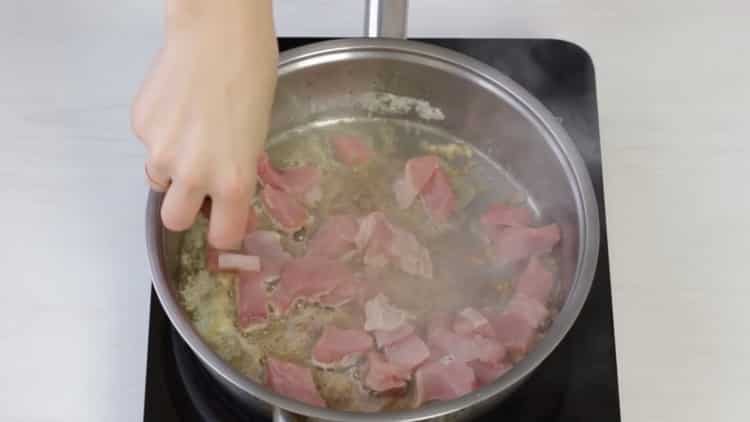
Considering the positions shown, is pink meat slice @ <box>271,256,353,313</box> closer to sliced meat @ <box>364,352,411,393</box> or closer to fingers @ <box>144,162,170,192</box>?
sliced meat @ <box>364,352,411,393</box>

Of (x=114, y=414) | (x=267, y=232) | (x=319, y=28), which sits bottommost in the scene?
(x=114, y=414)

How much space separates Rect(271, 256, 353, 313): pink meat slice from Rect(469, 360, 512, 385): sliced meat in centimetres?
16

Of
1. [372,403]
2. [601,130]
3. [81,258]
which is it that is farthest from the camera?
[601,130]

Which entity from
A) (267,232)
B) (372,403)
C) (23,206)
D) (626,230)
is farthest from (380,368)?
(23,206)

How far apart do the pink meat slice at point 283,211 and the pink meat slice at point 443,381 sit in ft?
0.72

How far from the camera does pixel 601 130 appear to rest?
1.05 m

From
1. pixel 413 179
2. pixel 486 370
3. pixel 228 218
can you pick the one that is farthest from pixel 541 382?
pixel 228 218

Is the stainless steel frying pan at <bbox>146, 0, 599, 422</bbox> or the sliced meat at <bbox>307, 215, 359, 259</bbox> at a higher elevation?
the stainless steel frying pan at <bbox>146, 0, 599, 422</bbox>

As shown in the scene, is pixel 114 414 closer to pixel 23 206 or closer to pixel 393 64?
pixel 23 206

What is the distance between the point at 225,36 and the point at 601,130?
615 mm

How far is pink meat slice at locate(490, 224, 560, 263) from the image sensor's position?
0.95 metres

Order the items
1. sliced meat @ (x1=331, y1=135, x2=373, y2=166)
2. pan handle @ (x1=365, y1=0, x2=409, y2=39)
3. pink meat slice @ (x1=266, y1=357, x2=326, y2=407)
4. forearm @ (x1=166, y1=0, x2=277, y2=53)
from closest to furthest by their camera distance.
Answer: forearm @ (x1=166, y1=0, x2=277, y2=53) → pink meat slice @ (x1=266, y1=357, x2=326, y2=407) → pan handle @ (x1=365, y1=0, x2=409, y2=39) → sliced meat @ (x1=331, y1=135, x2=373, y2=166)

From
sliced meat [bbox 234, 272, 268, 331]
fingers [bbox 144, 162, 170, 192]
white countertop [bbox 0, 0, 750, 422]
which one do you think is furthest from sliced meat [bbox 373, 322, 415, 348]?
fingers [bbox 144, 162, 170, 192]

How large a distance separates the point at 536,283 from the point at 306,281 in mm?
229
